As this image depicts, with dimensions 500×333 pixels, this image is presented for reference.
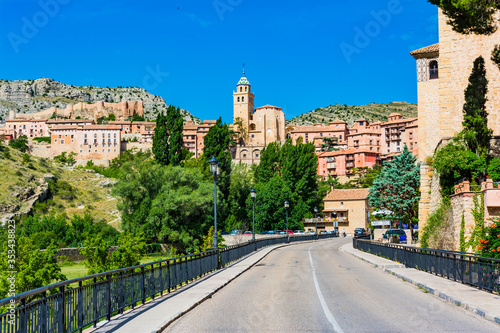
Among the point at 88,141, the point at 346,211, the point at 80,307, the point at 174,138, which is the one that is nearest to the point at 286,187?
the point at 346,211

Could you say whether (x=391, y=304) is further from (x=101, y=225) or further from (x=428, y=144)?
(x=101, y=225)

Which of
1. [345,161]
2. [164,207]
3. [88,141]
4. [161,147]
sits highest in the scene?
[88,141]

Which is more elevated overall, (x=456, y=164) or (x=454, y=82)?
(x=454, y=82)

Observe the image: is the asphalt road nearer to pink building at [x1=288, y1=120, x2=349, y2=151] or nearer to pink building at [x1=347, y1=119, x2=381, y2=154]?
pink building at [x1=347, y1=119, x2=381, y2=154]

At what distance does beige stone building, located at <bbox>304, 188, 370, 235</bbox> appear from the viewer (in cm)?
9438

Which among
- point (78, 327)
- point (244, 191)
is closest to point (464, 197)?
point (78, 327)

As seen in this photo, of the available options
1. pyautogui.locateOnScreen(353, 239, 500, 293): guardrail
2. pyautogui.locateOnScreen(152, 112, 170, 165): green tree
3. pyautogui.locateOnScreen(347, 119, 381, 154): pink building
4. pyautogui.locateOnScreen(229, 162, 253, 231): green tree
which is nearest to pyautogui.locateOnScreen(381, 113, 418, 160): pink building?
pyautogui.locateOnScreen(347, 119, 381, 154): pink building

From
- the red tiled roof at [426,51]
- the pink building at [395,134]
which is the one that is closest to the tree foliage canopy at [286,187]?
the red tiled roof at [426,51]

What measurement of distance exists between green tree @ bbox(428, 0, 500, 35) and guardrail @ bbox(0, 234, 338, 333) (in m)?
14.5

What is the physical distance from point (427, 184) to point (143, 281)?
30.0 m

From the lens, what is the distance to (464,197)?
26.5 meters

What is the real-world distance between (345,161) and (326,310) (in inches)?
5507

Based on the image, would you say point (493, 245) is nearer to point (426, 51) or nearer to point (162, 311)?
point (162, 311)

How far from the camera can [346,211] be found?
9550 centimetres
